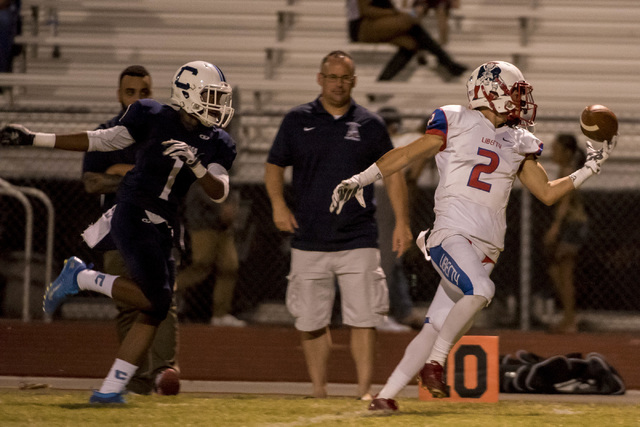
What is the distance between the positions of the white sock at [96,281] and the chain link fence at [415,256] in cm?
324

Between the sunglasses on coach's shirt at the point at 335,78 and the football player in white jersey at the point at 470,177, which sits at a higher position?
the sunglasses on coach's shirt at the point at 335,78

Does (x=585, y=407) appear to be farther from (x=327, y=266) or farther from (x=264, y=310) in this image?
(x=264, y=310)

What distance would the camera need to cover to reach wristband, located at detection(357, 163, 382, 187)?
4.79 meters

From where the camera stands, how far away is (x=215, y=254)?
844 cm

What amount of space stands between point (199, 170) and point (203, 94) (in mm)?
525

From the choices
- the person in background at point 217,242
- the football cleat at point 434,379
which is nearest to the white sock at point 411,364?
the football cleat at point 434,379

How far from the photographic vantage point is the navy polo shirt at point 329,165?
5953mm

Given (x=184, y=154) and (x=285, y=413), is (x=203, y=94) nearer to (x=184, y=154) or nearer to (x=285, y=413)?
(x=184, y=154)

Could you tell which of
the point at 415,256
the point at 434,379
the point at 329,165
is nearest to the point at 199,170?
the point at 329,165

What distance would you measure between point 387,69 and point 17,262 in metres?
4.11

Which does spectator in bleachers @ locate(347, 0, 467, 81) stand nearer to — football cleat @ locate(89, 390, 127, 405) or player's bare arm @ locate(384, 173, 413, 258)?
player's bare arm @ locate(384, 173, 413, 258)

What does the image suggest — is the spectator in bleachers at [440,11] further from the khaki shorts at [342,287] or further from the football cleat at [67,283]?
the football cleat at [67,283]

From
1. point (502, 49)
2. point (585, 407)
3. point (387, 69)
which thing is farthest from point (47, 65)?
point (585, 407)

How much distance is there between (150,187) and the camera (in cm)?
531
